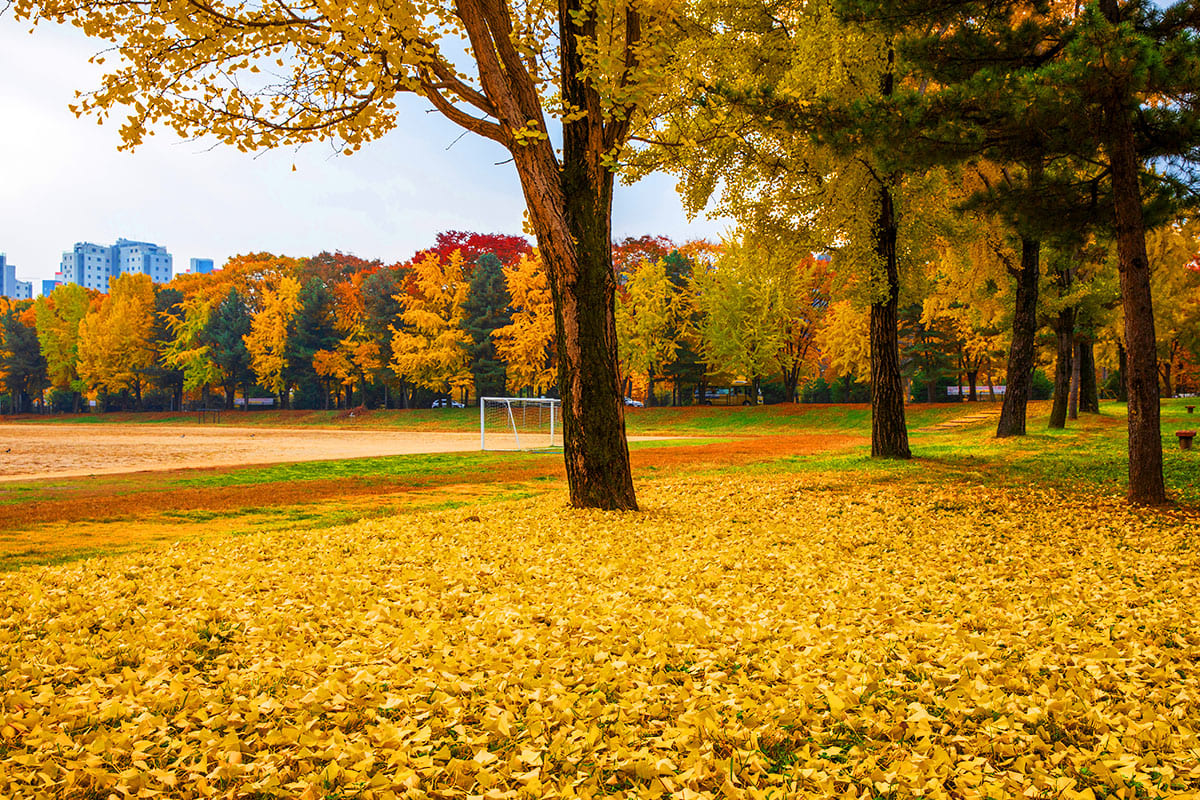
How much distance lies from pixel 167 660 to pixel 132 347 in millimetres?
56683

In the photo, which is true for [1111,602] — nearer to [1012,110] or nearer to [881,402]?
[1012,110]

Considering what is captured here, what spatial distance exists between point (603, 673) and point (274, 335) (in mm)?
48218

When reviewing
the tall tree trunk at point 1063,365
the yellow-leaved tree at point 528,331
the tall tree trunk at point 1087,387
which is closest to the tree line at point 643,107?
the tall tree trunk at point 1063,365

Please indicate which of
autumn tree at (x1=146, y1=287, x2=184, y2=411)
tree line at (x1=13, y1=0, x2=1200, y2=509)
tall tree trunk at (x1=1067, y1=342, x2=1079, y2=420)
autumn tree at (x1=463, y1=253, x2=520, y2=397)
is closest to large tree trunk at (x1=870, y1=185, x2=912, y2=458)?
tree line at (x1=13, y1=0, x2=1200, y2=509)

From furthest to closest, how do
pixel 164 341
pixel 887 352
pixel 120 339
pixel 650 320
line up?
pixel 164 341
pixel 120 339
pixel 650 320
pixel 887 352

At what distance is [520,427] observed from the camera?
1035 inches

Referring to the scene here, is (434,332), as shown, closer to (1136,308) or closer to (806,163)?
(806,163)

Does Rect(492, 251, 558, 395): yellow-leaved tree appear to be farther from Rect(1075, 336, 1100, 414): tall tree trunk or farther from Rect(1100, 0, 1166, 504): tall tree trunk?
Rect(1100, 0, 1166, 504): tall tree trunk

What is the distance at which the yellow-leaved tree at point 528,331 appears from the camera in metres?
36.9

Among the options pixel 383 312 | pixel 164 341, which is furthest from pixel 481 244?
pixel 164 341

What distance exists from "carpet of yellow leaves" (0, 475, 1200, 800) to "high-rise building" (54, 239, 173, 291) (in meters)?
206

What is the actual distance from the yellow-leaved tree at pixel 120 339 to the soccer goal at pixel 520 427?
35.4m

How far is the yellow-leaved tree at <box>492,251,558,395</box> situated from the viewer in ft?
121

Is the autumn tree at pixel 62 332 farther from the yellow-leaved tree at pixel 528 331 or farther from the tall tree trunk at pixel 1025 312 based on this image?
the tall tree trunk at pixel 1025 312
